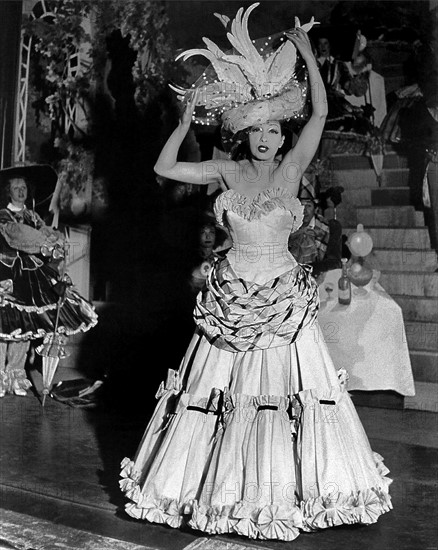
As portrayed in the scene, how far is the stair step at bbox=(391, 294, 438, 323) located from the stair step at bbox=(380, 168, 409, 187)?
62cm

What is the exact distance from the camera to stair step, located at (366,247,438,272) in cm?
388

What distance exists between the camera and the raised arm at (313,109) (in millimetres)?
2764

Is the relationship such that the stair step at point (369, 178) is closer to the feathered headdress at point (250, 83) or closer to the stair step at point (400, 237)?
the stair step at point (400, 237)

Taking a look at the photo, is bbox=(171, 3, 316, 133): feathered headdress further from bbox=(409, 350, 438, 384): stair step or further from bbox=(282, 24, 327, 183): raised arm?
bbox=(409, 350, 438, 384): stair step

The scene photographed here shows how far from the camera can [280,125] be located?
2.95 metres

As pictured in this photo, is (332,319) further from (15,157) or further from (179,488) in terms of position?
(15,157)

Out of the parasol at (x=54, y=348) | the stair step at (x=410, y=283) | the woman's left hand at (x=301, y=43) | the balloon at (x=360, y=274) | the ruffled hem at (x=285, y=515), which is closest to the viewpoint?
the ruffled hem at (x=285, y=515)

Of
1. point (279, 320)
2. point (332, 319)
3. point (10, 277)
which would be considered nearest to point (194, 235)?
point (332, 319)

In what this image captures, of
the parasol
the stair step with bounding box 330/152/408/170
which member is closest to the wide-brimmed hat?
the parasol

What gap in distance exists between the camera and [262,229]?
2.79 m

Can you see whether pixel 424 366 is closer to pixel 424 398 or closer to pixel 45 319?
pixel 424 398

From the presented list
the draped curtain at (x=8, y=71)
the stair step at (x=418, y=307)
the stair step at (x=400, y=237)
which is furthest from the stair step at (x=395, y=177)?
the draped curtain at (x=8, y=71)

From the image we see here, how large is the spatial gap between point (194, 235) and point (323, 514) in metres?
2.17

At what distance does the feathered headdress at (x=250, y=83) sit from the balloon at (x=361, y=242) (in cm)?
119
